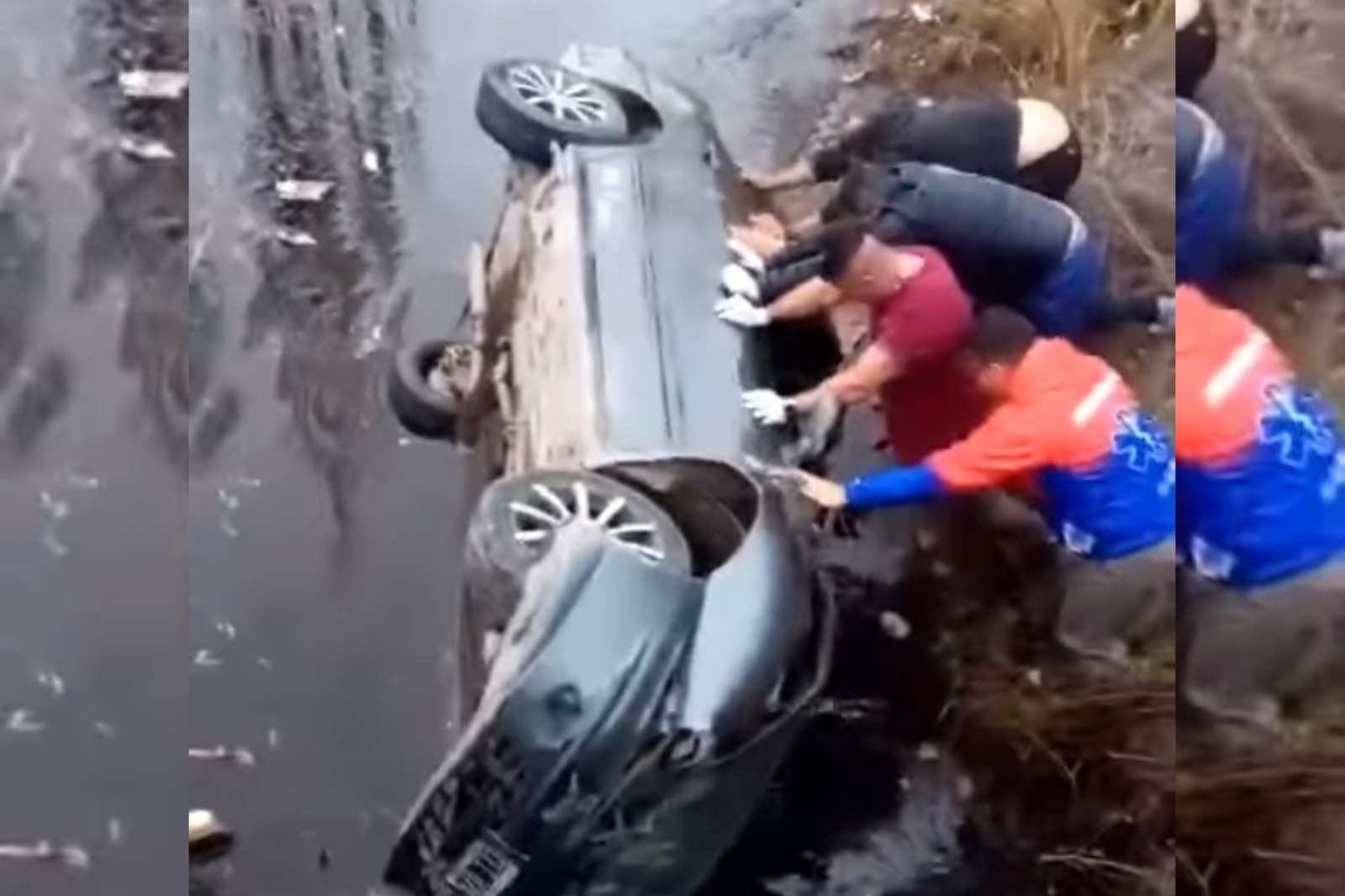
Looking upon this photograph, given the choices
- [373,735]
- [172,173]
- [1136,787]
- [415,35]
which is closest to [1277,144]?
[1136,787]

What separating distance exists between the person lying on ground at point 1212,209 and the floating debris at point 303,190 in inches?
92.8

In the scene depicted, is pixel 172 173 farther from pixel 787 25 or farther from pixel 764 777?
pixel 764 777

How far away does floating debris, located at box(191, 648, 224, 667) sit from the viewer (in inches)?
110

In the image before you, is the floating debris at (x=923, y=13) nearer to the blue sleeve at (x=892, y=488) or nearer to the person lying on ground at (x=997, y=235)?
the person lying on ground at (x=997, y=235)

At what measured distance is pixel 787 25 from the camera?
4.42m

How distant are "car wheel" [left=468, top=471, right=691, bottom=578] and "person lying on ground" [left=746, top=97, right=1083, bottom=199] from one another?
2.35ft

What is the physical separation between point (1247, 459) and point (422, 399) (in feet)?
5.45

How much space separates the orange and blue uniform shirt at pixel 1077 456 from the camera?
1999 millimetres

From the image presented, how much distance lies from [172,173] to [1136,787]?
87.4 inches

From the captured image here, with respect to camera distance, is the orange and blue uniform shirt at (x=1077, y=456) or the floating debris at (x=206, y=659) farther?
the floating debris at (x=206, y=659)

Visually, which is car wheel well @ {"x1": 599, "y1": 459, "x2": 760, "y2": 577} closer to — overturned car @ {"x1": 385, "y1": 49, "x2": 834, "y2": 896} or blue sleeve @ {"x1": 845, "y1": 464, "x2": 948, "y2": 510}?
overturned car @ {"x1": 385, "y1": 49, "x2": 834, "y2": 896}

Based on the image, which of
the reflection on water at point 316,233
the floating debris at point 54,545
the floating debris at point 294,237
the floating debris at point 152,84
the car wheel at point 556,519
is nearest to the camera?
the car wheel at point 556,519

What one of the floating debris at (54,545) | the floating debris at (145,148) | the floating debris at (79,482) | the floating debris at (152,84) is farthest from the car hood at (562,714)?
the floating debris at (152,84)

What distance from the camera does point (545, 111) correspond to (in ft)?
10.0
